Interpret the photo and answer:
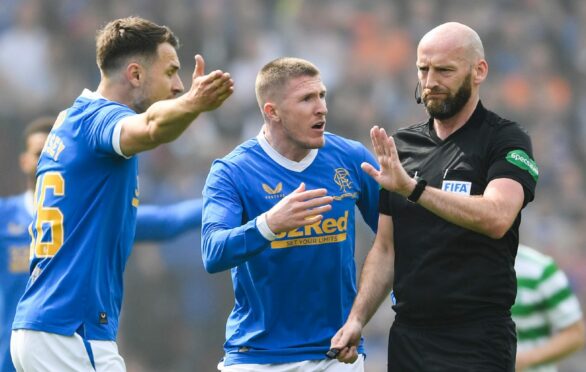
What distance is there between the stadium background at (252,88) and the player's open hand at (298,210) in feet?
23.8

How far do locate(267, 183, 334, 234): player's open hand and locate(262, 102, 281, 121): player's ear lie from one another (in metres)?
0.94

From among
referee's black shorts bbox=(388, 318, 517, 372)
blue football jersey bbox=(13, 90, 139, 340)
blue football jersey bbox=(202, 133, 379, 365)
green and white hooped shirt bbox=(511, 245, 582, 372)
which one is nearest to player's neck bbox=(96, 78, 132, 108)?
blue football jersey bbox=(13, 90, 139, 340)

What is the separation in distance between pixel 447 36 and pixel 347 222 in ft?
3.66

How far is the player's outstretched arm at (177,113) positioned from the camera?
178 inches

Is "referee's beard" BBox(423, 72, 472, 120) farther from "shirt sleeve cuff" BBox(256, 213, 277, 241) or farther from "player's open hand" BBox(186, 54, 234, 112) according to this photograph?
"player's open hand" BBox(186, 54, 234, 112)

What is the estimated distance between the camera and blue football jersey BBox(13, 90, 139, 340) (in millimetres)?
5242

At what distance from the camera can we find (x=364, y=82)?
1330cm

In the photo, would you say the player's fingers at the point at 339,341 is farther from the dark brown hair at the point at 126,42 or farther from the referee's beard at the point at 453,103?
the dark brown hair at the point at 126,42

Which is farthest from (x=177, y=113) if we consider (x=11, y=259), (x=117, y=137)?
(x=11, y=259)

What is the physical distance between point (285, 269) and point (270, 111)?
878mm

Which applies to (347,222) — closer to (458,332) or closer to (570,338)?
(458,332)

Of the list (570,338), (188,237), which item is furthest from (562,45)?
(570,338)

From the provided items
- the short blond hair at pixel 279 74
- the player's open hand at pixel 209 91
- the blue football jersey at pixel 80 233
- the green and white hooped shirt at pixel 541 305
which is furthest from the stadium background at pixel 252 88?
the player's open hand at pixel 209 91

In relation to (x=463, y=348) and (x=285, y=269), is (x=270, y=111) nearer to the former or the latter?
(x=285, y=269)
